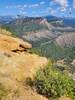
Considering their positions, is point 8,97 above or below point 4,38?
below

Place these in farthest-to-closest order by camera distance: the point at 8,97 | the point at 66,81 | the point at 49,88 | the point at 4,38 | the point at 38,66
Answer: the point at 4,38 < the point at 38,66 < the point at 66,81 < the point at 49,88 < the point at 8,97

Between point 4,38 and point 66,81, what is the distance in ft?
28.5

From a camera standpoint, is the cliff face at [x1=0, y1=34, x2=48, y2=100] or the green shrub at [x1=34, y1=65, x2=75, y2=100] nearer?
the cliff face at [x1=0, y1=34, x2=48, y2=100]

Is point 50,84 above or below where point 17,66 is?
below

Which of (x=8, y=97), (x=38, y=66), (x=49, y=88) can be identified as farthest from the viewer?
(x=38, y=66)

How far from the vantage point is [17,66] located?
23453mm

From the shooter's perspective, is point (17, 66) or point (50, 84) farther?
point (17, 66)

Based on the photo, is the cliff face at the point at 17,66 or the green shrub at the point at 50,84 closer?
the cliff face at the point at 17,66

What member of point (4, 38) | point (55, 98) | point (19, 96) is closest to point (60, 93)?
point (55, 98)

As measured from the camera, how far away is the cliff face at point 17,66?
20141 mm

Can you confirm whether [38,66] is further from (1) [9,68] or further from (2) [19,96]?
(2) [19,96]

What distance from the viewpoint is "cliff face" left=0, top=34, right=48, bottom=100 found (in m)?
20.1

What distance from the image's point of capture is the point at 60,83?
2186 cm

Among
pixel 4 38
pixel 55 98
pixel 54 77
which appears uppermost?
pixel 4 38
